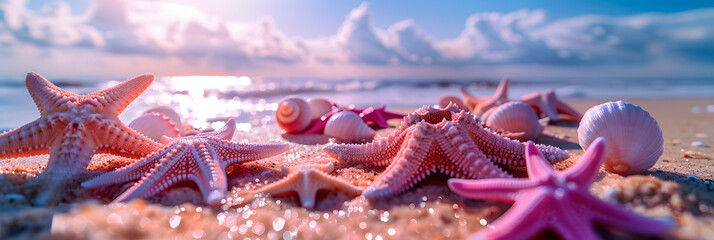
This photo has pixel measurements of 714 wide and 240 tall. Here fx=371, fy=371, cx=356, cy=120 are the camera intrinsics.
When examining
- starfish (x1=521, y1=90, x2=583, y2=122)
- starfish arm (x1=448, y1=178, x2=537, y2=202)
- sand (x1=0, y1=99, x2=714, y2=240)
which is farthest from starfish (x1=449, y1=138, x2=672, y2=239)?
starfish (x1=521, y1=90, x2=583, y2=122)

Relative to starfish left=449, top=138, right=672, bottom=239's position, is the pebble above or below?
below

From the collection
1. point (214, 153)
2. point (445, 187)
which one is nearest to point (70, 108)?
point (214, 153)

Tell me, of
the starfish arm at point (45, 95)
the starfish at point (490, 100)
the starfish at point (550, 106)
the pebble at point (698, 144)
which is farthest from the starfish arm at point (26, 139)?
the starfish at point (550, 106)

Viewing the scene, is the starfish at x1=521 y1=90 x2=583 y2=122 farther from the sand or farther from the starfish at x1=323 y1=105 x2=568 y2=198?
the starfish at x1=323 y1=105 x2=568 y2=198

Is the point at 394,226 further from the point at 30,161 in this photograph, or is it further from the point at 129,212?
the point at 30,161

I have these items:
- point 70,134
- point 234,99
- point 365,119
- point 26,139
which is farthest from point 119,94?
point 234,99
